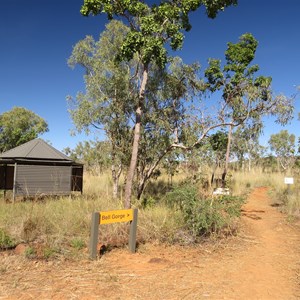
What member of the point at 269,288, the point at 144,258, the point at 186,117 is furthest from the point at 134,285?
the point at 186,117

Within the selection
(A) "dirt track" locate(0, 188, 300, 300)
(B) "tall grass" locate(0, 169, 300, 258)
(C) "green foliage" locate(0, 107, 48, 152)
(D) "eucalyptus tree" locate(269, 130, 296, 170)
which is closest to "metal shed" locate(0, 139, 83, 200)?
(B) "tall grass" locate(0, 169, 300, 258)

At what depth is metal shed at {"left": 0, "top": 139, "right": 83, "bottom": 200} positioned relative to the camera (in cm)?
1191

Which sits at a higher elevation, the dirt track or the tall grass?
the tall grass

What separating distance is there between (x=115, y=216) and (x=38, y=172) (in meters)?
6.50

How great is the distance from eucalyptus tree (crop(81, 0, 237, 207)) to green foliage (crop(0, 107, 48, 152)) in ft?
85.3

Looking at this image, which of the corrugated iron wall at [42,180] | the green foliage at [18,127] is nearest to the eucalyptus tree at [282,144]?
the green foliage at [18,127]

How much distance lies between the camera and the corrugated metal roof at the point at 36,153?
1291 centimetres

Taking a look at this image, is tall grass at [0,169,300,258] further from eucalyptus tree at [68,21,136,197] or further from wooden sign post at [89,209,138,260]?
eucalyptus tree at [68,21,136,197]

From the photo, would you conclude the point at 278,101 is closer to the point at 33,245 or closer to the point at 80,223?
the point at 80,223

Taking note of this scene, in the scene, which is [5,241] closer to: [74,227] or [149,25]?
[74,227]

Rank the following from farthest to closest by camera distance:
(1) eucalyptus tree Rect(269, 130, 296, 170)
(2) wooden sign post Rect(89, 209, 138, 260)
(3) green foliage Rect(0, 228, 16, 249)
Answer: (1) eucalyptus tree Rect(269, 130, 296, 170)
(3) green foliage Rect(0, 228, 16, 249)
(2) wooden sign post Rect(89, 209, 138, 260)

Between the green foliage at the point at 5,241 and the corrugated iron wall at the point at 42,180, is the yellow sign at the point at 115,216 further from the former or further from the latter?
the corrugated iron wall at the point at 42,180

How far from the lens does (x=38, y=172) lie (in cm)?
1216

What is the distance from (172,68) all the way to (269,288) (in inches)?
331
